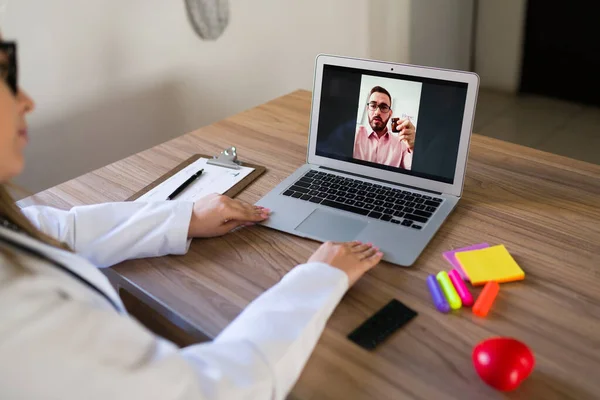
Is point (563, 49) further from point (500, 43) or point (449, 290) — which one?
point (449, 290)

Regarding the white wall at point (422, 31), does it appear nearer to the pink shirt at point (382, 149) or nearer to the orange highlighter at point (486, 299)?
the pink shirt at point (382, 149)

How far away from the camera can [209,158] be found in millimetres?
1269

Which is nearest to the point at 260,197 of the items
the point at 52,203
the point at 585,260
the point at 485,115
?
the point at 52,203

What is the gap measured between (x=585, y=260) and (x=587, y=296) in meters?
0.09

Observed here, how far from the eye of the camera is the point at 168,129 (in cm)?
180

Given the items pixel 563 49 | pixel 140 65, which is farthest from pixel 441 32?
pixel 140 65

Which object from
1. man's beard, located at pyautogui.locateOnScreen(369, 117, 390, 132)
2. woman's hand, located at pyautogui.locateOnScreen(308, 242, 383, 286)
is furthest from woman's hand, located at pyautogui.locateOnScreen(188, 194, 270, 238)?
man's beard, located at pyautogui.locateOnScreen(369, 117, 390, 132)

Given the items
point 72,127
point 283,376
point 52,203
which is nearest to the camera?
point 283,376

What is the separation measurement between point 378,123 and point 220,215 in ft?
1.20

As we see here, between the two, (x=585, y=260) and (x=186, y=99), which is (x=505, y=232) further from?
(x=186, y=99)

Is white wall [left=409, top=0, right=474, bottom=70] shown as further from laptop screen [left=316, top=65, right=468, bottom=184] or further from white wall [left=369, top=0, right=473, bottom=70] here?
laptop screen [left=316, top=65, right=468, bottom=184]

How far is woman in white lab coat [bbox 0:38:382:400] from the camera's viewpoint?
55 centimetres

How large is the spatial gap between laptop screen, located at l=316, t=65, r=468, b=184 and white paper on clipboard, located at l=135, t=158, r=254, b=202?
8.3 inches

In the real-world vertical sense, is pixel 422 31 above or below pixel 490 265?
above
